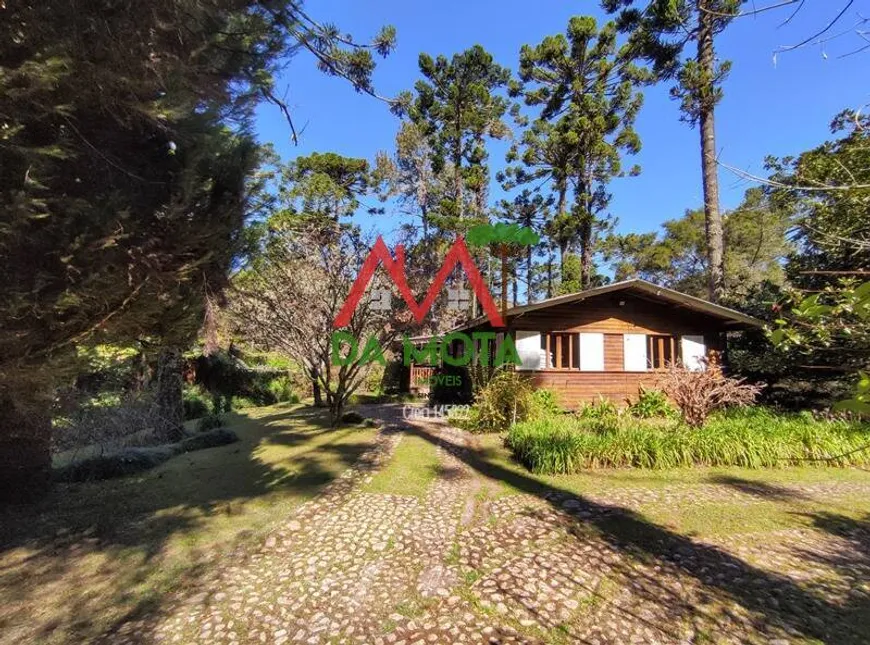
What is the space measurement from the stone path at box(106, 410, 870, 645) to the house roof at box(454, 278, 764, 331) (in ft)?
23.0

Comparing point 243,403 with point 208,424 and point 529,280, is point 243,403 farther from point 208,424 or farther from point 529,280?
point 529,280

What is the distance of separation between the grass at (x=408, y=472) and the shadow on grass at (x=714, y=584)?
2.13 m

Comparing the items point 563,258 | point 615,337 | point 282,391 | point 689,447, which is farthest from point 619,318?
point 282,391

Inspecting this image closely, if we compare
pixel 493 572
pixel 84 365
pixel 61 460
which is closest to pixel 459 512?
pixel 493 572

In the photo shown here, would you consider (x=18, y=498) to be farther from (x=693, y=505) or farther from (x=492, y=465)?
(x=693, y=505)

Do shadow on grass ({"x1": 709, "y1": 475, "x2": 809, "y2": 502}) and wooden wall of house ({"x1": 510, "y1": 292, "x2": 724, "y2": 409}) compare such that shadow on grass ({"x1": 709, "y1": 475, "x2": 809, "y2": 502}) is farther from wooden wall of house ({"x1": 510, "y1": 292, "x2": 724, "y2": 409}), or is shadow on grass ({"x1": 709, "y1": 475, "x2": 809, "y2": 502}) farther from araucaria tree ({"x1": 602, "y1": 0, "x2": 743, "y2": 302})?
araucaria tree ({"x1": 602, "y1": 0, "x2": 743, "y2": 302})

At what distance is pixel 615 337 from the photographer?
12.7 m

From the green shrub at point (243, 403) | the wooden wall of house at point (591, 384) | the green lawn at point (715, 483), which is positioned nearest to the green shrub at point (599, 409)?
the wooden wall of house at point (591, 384)

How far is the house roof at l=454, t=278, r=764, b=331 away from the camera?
1138 centimetres

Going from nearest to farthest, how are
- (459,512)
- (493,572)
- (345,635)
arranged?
(345,635) < (493,572) < (459,512)

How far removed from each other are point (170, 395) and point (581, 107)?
20.2 metres

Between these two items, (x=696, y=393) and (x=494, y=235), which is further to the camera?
(x=494, y=235)

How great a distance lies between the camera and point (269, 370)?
744 inches

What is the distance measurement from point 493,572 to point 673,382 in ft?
21.4
